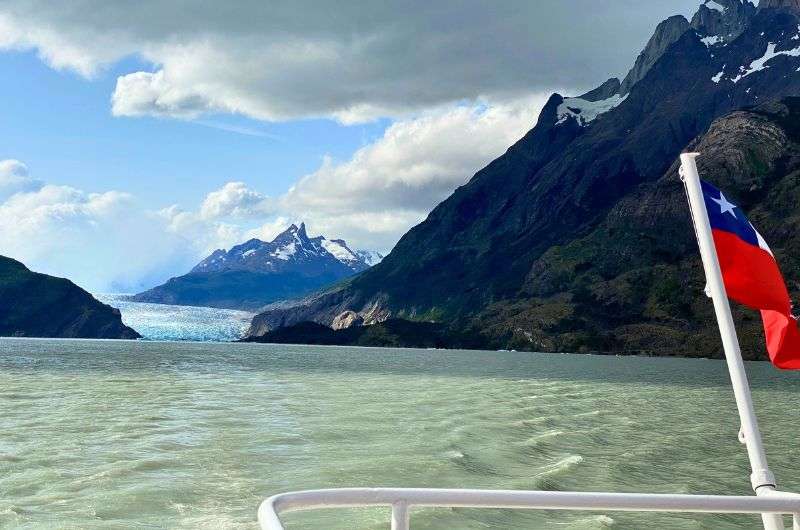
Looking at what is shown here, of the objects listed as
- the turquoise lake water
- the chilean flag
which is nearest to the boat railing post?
the chilean flag

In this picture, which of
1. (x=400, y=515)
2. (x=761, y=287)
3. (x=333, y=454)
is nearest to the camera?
(x=400, y=515)

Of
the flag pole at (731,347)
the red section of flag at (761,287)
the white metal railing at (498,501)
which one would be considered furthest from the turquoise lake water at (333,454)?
the white metal railing at (498,501)

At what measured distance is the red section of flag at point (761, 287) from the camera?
33.3ft

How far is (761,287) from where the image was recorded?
34.6 ft

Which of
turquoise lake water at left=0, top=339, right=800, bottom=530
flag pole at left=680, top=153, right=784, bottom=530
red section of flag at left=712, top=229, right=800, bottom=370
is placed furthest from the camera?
turquoise lake water at left=0, top=339, right=800, bottom=530

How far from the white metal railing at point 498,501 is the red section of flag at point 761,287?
351 cm

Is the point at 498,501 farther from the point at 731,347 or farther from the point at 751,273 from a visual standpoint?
the point at 751,273

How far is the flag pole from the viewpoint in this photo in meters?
8.93

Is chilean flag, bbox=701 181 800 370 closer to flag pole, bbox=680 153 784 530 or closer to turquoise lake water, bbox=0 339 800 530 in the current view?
flag pole, bbox=680 153 784 530

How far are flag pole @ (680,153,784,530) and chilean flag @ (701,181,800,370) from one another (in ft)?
1.49

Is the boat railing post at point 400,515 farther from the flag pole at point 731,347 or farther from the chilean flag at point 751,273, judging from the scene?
the chilean flag at point 751,273

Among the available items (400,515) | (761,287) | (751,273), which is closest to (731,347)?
(761,287)

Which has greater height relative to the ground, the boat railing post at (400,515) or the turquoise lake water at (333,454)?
the boat railing post at (400,515)

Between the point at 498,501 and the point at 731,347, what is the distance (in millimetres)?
4830
